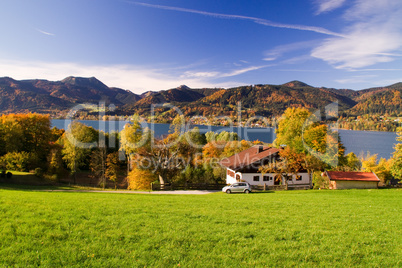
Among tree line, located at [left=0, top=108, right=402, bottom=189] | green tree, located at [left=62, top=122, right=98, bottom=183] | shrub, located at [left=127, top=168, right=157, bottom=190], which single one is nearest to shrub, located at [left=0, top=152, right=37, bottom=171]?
tree line, located at [left=0, top=108, right=402, bottom=189]

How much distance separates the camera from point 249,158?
4225cm

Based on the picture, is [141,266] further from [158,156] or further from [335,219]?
[158,156]

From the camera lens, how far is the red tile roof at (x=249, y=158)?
131 ft

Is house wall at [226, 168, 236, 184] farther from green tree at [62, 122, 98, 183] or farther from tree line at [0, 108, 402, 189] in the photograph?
green tree at [62, 122, 98, 183]

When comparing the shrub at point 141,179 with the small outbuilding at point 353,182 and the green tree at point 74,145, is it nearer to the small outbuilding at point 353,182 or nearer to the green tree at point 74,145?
the green tree at point 74,145

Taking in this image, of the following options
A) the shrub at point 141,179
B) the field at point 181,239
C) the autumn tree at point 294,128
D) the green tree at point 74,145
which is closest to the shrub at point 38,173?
the green tree at point 74,145

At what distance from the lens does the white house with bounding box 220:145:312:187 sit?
39.1 m

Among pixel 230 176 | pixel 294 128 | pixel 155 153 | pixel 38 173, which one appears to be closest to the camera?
pixel 155 153

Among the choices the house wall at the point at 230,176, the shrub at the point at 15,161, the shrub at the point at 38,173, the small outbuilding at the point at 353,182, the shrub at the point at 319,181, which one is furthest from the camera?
the shrub at the point at 15,161

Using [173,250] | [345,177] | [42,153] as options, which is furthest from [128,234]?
[42,153]

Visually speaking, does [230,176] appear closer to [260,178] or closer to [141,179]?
[260,178]

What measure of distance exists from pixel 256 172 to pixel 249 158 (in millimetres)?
3520

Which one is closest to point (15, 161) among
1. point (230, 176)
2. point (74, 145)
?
point (74, 145)

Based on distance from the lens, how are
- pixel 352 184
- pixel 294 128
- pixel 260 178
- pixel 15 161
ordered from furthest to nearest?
pixel 294 128 < pixel 15 161 < pixel 260 178 < pixel 352 184
